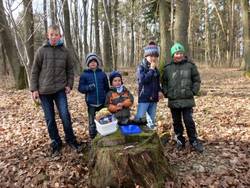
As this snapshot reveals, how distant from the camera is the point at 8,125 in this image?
766 cm

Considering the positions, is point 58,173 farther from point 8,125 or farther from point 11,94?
point 11,94

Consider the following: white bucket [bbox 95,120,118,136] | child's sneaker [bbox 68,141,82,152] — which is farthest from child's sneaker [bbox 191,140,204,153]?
child's sneaker [bbox 68,141,82,152]

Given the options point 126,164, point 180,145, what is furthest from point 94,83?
point 180,145

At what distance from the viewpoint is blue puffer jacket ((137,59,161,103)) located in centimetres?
544

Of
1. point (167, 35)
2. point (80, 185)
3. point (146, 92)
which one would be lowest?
point (80, 185)

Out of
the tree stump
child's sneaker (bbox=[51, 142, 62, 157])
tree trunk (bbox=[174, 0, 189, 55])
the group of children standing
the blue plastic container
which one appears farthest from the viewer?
tree trunk (bbox=[174, 0, 189, 55])

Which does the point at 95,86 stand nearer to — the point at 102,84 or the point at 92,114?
the point at 102,84

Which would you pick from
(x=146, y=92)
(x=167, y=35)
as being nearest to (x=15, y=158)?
(x=146, y=92)

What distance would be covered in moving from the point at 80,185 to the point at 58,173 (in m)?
0.48

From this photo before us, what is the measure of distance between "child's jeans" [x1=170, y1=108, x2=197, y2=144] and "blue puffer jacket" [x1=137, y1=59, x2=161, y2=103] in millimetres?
450

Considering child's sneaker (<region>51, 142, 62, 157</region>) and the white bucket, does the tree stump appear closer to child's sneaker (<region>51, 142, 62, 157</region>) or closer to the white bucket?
the white bucket

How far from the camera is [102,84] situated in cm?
544

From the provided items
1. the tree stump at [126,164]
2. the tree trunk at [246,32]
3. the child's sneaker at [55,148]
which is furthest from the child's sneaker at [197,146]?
the tree trunk at [246,32]

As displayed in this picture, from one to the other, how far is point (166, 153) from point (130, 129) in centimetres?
116
